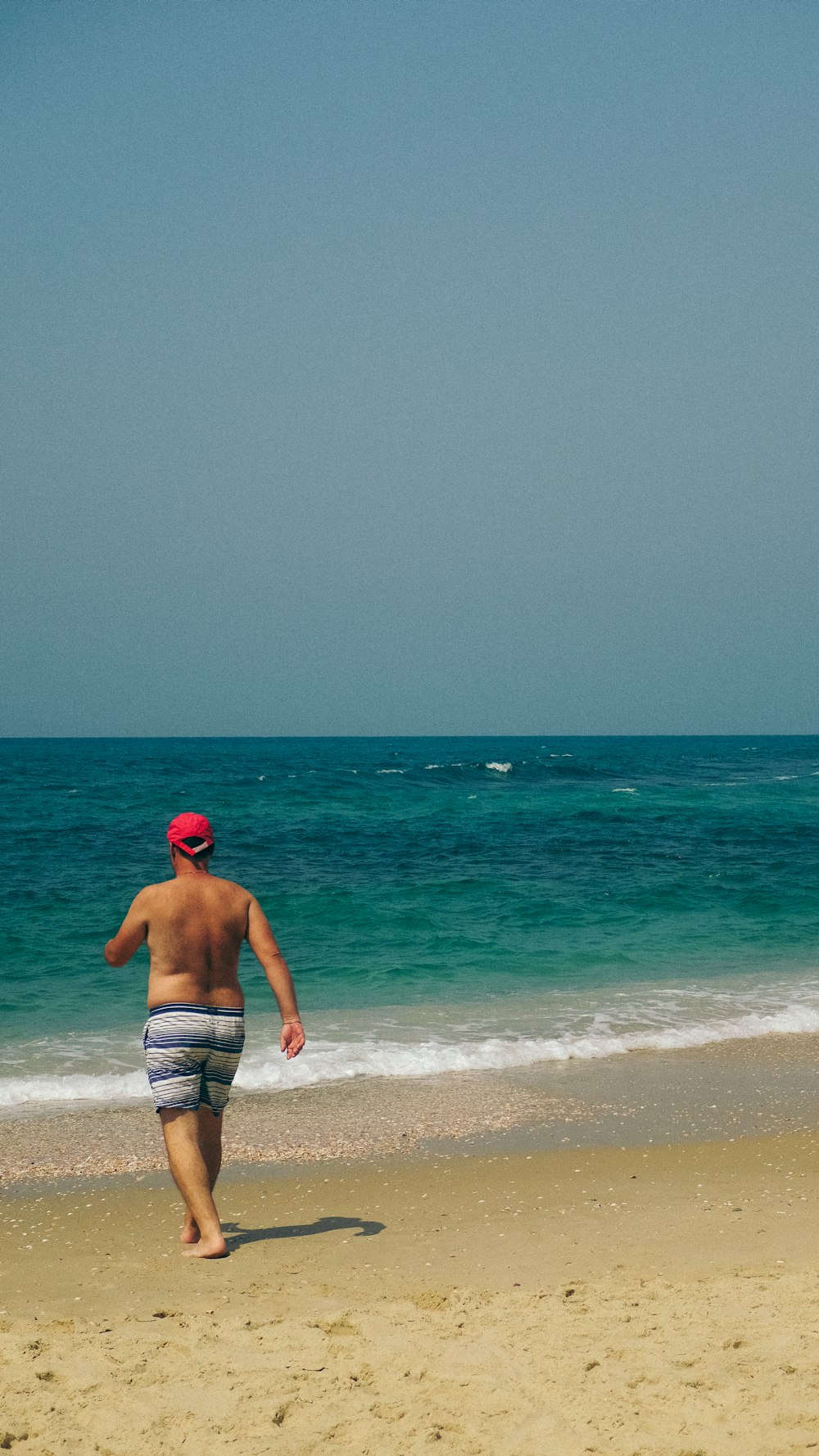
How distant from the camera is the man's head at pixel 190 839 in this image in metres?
4.70

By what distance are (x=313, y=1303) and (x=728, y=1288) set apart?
1463 millimetres

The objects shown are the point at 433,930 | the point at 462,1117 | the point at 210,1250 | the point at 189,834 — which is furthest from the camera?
the point at 433,930

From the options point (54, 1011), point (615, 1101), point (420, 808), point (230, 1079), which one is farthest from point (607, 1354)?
point (420, 808)

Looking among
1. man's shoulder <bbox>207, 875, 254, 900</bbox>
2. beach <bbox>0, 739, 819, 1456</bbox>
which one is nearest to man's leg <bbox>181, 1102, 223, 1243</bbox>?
beach <bbox>0, 739, 819, 1456</bbox>

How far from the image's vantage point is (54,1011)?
8922mm

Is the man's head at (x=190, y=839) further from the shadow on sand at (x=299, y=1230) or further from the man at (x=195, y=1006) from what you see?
the shadow on sand at (x=299, y=1230)

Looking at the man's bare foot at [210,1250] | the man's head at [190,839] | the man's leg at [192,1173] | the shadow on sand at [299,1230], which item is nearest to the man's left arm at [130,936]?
the man's head at [190,839]

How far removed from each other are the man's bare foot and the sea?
8.37ft

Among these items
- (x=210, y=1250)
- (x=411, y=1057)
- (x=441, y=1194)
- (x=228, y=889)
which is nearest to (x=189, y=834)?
(x=228, y=889)

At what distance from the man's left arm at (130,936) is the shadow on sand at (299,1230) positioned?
127 centimetres

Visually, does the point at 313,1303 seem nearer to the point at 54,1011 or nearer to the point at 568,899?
the point at 54,1011

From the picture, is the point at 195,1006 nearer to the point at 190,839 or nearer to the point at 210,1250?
the point at 190,839

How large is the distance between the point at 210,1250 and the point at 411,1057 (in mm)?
3314

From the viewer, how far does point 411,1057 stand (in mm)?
7637
